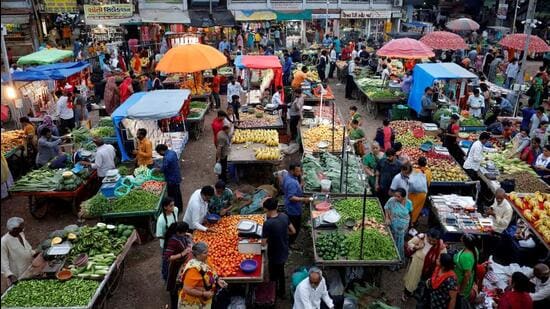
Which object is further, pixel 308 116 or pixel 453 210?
pixel 308 116

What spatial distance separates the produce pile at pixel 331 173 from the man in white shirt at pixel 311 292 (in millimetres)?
3260

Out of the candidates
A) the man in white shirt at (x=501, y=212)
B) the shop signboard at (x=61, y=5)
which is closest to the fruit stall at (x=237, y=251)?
the man in white shirt at (x=501, y=212)

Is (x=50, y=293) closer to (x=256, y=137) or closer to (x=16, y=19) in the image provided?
(x=256, y=137)

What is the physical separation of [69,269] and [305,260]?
4117 millimetres

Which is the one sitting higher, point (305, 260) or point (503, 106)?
point (503, 106)

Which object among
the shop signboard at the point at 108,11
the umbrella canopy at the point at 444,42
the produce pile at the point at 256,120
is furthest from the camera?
the shop signboard at the point at 108,11

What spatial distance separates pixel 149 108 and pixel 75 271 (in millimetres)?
4922

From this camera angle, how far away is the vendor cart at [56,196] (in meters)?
9.23

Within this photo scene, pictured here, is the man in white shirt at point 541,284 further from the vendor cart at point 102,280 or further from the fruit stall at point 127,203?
the fruit stall at point 127,203

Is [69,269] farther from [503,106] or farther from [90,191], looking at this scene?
[503,106]

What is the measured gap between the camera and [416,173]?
820cm

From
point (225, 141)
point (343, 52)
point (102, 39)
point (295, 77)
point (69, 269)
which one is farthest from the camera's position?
point (102, 39)

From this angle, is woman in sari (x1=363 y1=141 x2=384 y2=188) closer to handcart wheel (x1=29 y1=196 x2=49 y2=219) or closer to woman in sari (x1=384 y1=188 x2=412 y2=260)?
woman in sari (x1=384 y1=188 x2=412 y2=260)

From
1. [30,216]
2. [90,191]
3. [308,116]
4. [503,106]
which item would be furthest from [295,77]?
[30,216]
